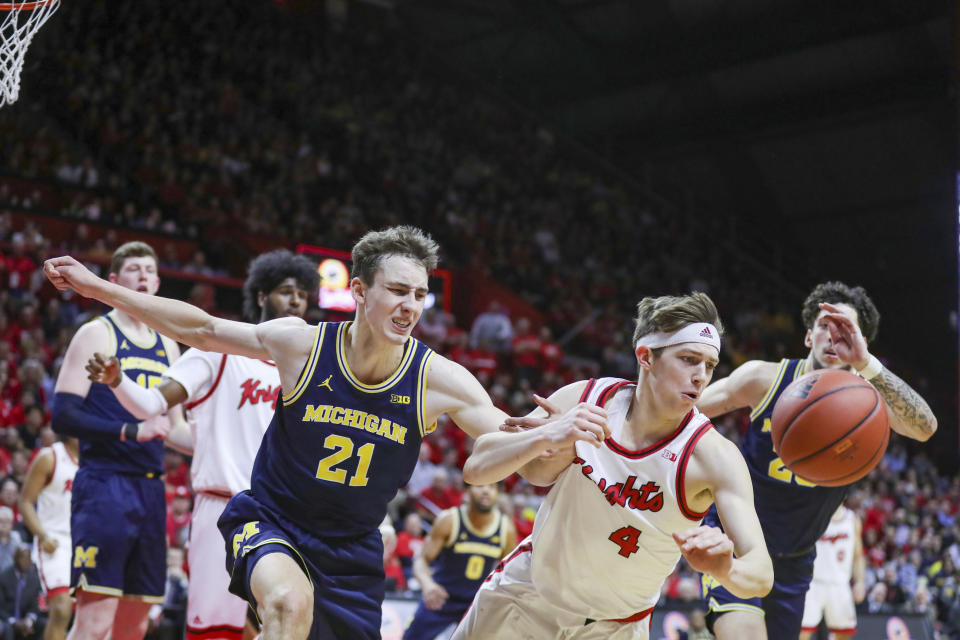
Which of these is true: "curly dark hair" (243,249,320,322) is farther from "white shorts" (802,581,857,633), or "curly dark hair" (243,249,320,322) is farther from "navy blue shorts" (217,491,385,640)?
"white shorts" (802,581,857,633)

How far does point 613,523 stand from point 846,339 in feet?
5.10

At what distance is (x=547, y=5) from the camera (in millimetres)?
23359

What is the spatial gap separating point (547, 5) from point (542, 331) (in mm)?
8669

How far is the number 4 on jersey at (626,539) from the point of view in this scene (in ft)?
12.8

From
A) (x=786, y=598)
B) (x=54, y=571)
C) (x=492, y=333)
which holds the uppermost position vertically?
(x=492, y=333)

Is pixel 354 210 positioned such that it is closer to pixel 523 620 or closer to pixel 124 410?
pixel 124 410

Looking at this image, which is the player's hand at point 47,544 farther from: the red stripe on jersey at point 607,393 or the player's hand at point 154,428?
the red stripe on jersey at point 607,393

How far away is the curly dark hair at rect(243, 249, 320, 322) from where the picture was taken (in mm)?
5285

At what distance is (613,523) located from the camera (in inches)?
153

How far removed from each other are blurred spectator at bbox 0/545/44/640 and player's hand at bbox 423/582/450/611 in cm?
326

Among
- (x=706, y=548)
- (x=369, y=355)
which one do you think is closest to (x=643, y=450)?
(x=706, y=548)

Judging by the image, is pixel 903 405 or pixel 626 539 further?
pixel 903 405

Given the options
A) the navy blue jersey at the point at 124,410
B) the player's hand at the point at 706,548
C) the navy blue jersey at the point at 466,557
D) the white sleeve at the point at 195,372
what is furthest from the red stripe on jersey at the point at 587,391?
the navy blue jersey at the point at 466,557

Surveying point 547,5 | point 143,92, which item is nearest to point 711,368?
point 143,92
